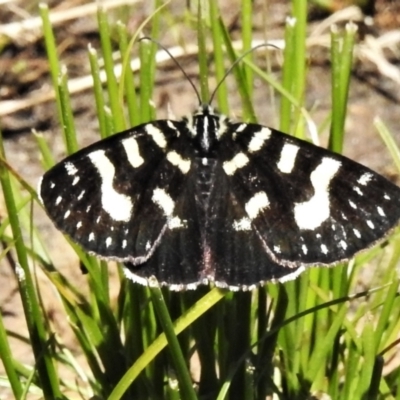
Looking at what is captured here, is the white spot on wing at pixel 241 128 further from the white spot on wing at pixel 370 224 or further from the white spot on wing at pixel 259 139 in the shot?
the white spot on wing at pixel 370 224

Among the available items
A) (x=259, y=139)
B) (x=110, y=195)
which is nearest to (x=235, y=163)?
(x=259, y=139)

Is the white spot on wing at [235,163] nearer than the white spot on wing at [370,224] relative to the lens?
No

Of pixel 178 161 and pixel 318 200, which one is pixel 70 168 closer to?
pixel 178 161

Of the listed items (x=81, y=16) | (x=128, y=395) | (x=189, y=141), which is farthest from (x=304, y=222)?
(x=81, y=16)

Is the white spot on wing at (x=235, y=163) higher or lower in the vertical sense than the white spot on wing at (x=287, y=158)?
higher

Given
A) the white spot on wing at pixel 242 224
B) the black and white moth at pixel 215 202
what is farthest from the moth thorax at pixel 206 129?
the white spot on wing at pixel 242 224

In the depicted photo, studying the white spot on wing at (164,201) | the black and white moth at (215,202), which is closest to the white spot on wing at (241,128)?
the black and white moth at (215,202)

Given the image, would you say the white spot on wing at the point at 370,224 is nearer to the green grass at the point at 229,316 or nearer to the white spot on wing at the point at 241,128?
the green grass at the point at 229,316
